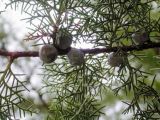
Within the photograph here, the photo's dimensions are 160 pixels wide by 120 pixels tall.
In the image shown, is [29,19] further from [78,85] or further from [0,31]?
[0,31]

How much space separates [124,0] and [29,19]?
142 millimetres

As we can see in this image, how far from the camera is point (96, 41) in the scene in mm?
600

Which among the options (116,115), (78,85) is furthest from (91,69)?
(116,115)

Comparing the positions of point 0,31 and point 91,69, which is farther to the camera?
point 0,31

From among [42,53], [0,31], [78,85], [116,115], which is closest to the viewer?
[42,53]

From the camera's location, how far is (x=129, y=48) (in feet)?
1.88

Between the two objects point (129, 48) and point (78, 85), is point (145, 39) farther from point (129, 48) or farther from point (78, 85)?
point (78, 85)

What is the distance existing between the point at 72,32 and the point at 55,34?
0.10ft

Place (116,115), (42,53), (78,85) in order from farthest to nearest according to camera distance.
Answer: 1. (116,115)
2. (78,85)
3. (42,53)

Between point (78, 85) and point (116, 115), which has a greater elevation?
point (78, 85)

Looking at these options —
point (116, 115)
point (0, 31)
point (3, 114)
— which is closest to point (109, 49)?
point (3, 114)

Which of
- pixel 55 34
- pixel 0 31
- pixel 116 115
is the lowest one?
pixel 116 115

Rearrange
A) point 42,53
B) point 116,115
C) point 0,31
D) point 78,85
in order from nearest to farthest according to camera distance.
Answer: point 42,53 < point 78,85 < point 116,115 < point 0,31

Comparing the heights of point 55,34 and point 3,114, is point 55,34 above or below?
above
